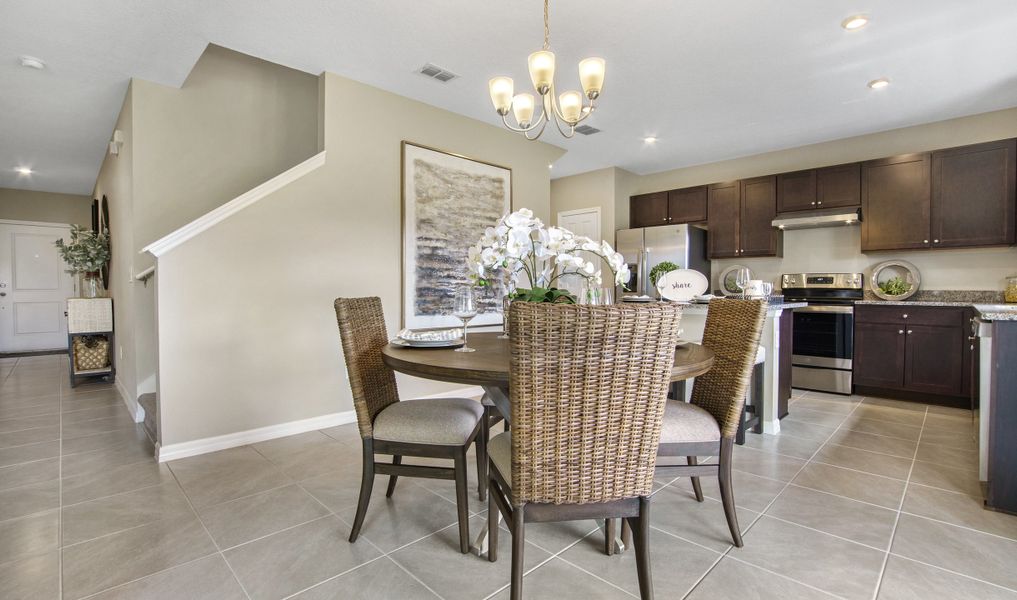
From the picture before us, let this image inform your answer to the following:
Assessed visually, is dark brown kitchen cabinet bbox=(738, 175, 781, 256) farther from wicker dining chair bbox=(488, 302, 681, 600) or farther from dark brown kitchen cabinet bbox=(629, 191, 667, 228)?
wicker dining chair bbox=(488, 302, 681, 600)

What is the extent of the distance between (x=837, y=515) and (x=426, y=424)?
1856mm

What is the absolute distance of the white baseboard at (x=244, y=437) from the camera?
274cm

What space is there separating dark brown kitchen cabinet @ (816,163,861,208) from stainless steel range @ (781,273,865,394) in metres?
0.75

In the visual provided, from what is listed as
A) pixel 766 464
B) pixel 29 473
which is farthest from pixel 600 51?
pixel 29 473

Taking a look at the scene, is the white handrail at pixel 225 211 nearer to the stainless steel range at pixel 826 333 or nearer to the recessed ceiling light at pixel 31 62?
the recessed ceiling light at pixel 31 62

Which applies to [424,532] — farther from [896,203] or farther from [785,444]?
[896,203]

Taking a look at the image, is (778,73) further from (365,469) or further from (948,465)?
(365,469)

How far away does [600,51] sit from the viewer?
3.01 m

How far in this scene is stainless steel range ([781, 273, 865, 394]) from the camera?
438cm

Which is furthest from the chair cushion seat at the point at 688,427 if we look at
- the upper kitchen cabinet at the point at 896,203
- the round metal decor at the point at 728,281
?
the round metal decor at the point at 728,281

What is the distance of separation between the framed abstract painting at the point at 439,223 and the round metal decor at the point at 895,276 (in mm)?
3848

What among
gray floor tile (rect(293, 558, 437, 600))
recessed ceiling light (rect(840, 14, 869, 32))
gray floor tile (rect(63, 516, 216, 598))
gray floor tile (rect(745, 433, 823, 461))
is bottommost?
gray floor tile (rect(745, 433, 823, 461))

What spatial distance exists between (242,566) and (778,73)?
4234 mm

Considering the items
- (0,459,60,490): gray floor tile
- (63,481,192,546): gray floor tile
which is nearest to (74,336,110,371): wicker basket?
(0,459,60,490): gray floor tile
